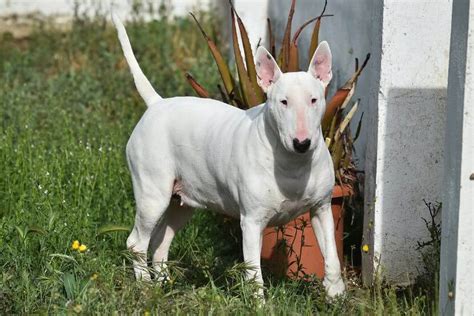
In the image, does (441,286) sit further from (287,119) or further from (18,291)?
(18,291)

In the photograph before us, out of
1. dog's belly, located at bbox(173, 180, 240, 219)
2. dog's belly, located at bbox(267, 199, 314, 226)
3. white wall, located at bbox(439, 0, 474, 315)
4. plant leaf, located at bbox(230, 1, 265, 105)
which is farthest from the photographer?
plant leaf, located at bbox(230, 1, 265, 105)

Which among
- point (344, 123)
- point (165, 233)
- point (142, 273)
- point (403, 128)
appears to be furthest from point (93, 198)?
point (403, 128)

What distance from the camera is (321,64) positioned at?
5180 millimetres

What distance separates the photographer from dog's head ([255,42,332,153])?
4871 millimetres

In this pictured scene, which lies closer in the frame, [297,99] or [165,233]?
[297,99]

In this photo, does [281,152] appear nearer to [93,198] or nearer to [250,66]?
[250,66]

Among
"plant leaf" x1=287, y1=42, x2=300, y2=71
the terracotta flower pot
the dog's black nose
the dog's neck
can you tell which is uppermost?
"plant leaf" x1=287, y1=42, x2=300, y2=71

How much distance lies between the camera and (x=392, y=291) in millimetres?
5414

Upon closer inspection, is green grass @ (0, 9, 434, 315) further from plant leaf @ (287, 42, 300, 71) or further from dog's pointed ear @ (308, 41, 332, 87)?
plant leaf @ (287, 42, 300, 71)

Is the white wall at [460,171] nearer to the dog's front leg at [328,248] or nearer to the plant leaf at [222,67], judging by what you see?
the dog's front leg at [328,248]

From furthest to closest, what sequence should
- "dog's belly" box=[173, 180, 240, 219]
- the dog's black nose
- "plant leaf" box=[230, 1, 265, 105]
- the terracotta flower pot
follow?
1. "plant leaf" box=[230, 1, 265, 105]
2. the terracotta flower pot
3. "dog's belly" box=[173, 180, 240, 219]
4. the dog's black nose

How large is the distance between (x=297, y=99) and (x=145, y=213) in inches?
54.7

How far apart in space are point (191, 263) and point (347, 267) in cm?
89

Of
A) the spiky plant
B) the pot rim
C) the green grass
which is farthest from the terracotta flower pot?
the green grass
